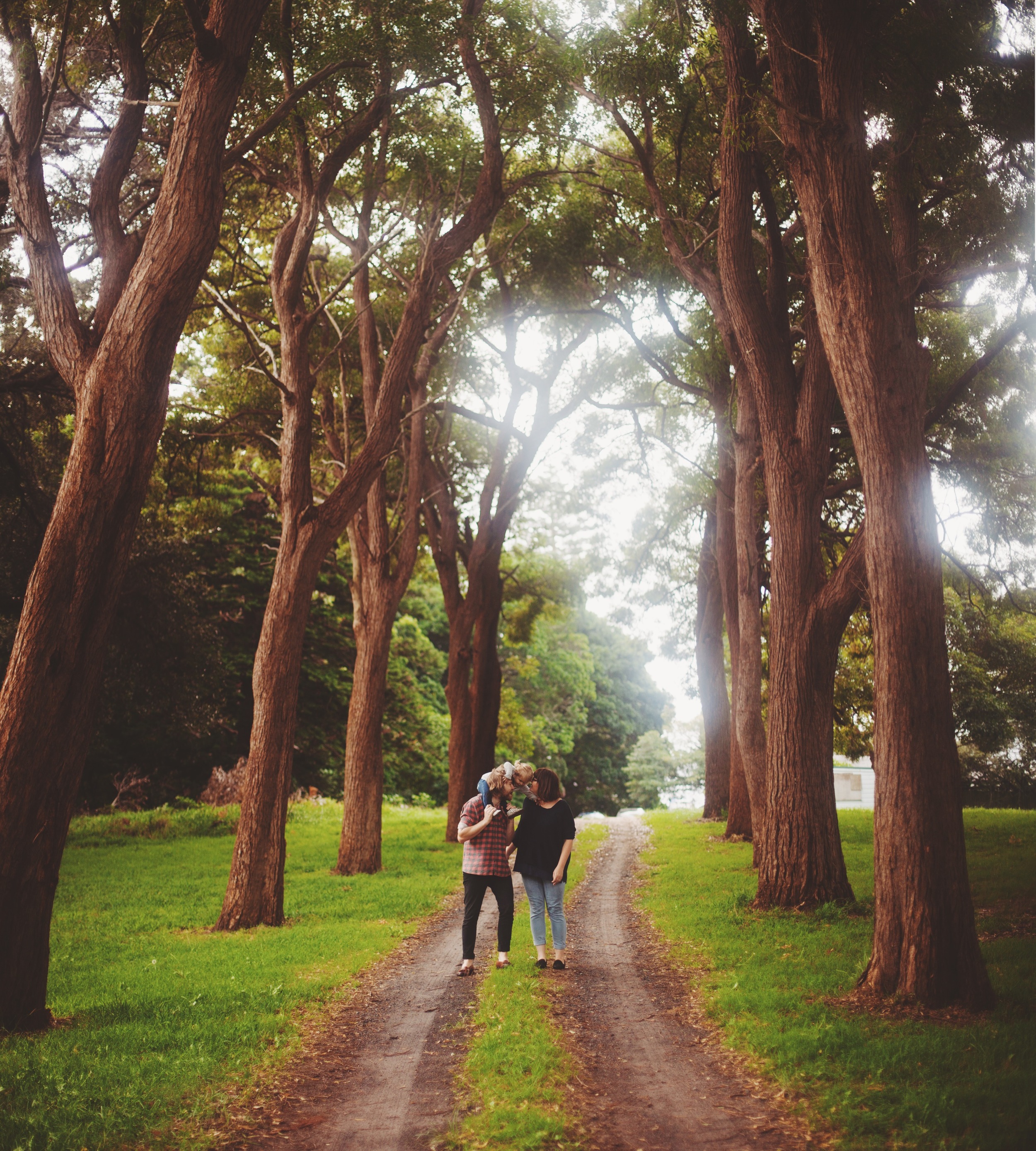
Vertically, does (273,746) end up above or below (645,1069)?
above

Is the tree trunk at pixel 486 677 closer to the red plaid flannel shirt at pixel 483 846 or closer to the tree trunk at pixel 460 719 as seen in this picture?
the tree trunk at pixel 460 719

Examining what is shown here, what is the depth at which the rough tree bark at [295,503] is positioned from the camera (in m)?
10.8

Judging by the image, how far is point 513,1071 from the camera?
5301 mm

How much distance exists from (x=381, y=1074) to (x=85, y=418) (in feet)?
17.3

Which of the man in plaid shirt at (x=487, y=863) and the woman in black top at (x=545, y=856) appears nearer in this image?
the man in plaid shirt at (x=487, y=863)

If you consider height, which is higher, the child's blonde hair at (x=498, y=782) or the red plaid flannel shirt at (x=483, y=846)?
the child's blonde hair at (x=498, y=782)

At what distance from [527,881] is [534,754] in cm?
3312

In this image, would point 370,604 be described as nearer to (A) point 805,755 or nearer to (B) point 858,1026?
(A) point 805,755

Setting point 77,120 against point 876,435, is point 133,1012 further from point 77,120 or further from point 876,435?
point 77,120

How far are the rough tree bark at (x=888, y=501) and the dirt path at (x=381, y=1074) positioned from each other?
340 centimetres

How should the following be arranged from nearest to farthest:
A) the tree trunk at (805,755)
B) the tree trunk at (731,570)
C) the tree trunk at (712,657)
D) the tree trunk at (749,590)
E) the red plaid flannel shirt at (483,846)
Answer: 1. the red plaid flannel shirt at (483,846)
2. the tree trunk at (805,755)
3. the tree trunk at (749,590)
4. the tree trunk at (731,570)
5. the tree trunk at (712,657)

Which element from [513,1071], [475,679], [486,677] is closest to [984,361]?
[513,1071]

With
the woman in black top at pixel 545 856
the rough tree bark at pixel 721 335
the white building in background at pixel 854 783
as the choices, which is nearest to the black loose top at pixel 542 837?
the woman in black top at pixel 545 856

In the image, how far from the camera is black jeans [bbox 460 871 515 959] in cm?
797
